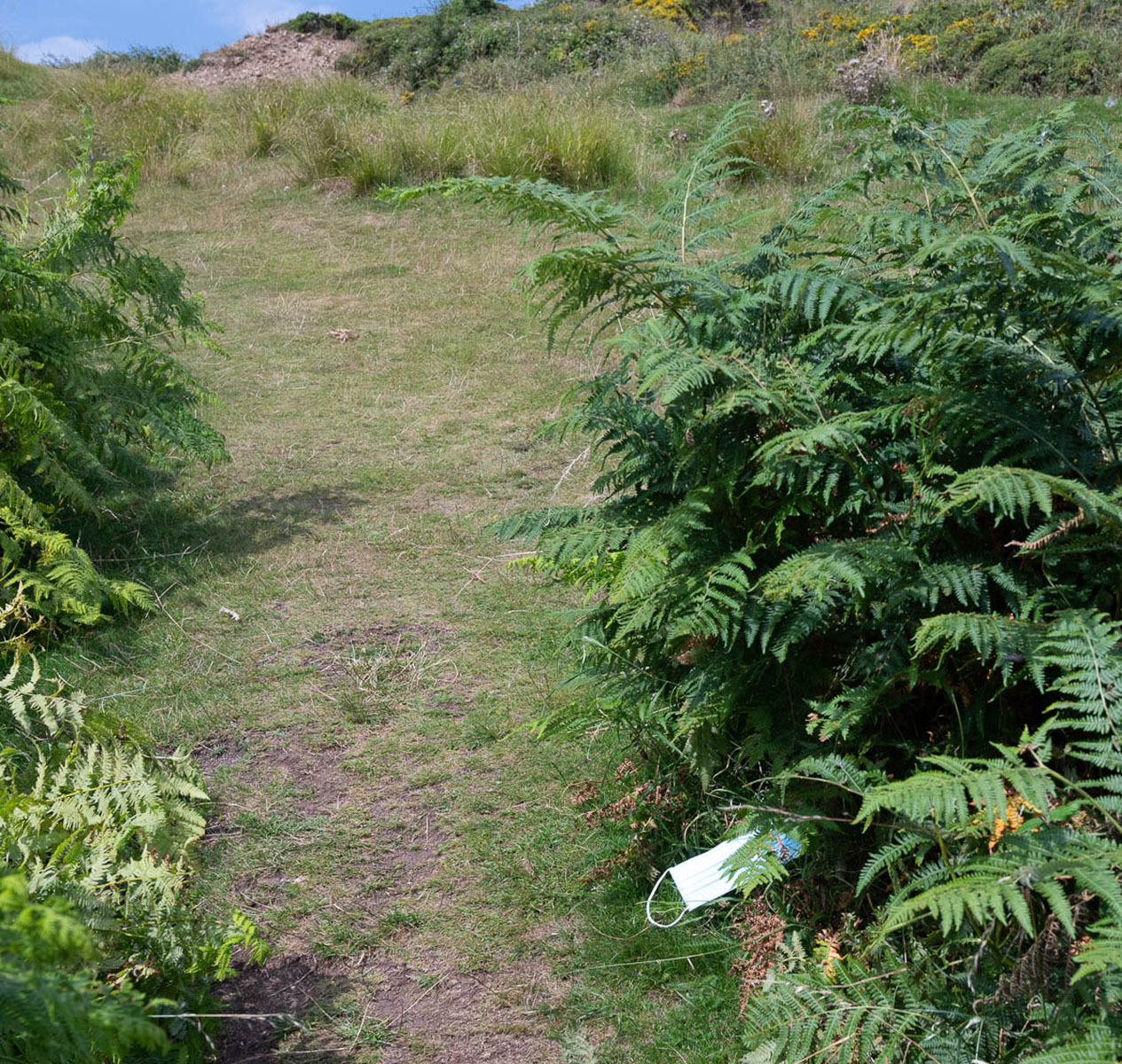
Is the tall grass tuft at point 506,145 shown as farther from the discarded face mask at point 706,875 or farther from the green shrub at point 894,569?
the discarded face mask at point 706,875

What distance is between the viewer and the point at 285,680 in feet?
12.4

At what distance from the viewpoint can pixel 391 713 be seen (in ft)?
11.7

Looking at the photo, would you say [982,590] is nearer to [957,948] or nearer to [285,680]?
[957,948]

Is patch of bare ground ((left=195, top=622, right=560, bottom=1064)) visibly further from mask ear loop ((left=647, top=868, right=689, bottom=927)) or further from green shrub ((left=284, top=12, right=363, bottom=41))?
green shrub ((left=284, top=12, right=363, bottom=41))

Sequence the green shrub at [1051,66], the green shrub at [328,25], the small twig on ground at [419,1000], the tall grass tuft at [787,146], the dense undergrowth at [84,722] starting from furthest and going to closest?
the green shrub at [328,25]
the green shrub at [1051,66]
the tall grass tuft at [787,146]
the small twig on ground at [419,1000]
the dense undergrowth at [84,722]

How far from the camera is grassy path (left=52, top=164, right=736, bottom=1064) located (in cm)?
242

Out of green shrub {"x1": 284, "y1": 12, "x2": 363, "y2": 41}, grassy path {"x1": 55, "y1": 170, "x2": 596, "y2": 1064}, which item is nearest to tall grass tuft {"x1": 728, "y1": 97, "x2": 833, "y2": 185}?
grassy path {"x1": 55, "y1": 170, "x2": 596, "y2": 1064}

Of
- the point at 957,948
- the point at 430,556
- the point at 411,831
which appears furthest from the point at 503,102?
the point at 957,948

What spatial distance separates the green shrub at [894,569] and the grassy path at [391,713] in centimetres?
43

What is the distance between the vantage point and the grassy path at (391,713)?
2.42 meters

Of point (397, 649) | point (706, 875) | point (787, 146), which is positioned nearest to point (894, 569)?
point (706, 875)

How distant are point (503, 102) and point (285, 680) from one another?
916cm

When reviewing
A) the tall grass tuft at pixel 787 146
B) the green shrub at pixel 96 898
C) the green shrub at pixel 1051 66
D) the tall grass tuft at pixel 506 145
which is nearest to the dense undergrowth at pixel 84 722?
the green shrub at pixel 96 898

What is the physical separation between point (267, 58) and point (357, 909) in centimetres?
2456
